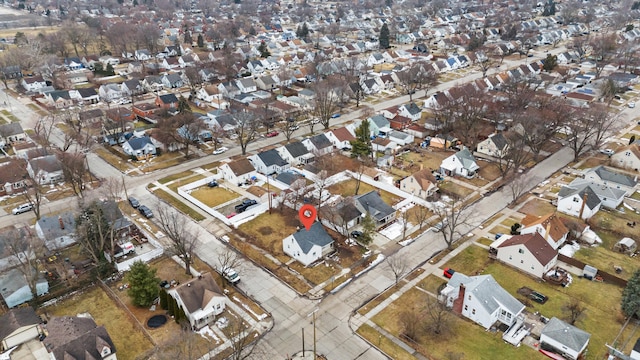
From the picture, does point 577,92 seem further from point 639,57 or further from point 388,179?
point 388,179

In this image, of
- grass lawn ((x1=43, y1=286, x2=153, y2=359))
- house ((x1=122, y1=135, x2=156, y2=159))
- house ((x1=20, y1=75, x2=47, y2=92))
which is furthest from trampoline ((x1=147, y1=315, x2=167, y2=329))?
house ((x1=20, y1=75, x2=47, y2=92))

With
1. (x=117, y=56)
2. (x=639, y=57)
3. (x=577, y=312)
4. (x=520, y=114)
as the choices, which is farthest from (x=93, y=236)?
(x=639, y=57)

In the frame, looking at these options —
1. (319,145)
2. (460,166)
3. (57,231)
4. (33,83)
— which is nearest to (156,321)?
(57,231)

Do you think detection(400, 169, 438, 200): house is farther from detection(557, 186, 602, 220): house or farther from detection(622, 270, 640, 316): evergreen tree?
detection(622, 270, 640, 316): evergreen tree

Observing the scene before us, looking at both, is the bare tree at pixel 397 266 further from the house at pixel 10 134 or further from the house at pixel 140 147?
the house at pixel 10 134

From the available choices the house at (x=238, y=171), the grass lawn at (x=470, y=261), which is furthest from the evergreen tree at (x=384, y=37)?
the grass lawn at (x=470, y=261)
